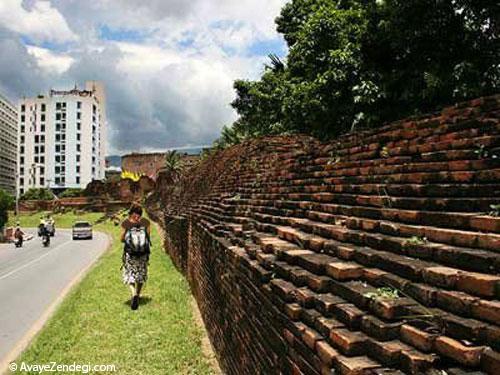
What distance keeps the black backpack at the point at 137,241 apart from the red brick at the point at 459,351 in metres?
7.19

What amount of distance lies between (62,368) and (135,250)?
3.17 metres

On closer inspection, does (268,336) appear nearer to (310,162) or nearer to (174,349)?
(310,162)

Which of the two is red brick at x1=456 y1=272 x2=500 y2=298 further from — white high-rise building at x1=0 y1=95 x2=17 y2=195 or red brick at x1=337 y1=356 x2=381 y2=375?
white high-rise building at x1=0 y1=95 x2=17 y2=195

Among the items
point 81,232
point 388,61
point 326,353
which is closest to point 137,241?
point 326,353

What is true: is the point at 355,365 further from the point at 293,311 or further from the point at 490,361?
the point at 293,311

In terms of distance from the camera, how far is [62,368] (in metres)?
5.88

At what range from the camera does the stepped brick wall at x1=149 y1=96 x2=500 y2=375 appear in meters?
2.15

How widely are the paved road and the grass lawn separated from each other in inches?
20.3

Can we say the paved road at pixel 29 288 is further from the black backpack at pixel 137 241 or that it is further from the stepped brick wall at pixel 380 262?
the stepped brick wall at pixel 380 262

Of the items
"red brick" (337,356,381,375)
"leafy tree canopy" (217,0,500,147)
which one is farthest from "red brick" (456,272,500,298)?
"leafy tree canopy" (217,0,500,147)

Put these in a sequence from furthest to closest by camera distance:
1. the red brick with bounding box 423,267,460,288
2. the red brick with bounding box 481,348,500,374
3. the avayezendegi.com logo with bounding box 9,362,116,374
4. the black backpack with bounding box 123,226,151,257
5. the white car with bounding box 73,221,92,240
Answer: the white car with bounding box 73,221,92,240 < the black backpack with bounding box 123,226,151,257 < the avayezendegi.com logo with bounding box 9,362,116,374 < the red brick with bounding box 423,267,460,288 < the red brick with bounding box 481,348,500,374

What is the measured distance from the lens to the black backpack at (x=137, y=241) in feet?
28.9

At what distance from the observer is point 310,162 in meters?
5.86

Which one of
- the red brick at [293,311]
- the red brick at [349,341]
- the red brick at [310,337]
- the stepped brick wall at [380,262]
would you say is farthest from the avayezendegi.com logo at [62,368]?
the red brick at [349,341]
